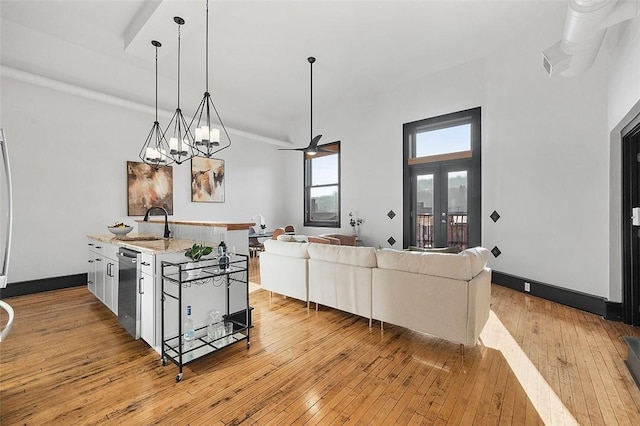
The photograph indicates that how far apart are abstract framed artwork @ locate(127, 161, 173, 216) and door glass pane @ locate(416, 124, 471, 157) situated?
535cm

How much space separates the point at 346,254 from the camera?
11.1 ft

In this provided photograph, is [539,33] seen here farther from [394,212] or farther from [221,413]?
[221,413]

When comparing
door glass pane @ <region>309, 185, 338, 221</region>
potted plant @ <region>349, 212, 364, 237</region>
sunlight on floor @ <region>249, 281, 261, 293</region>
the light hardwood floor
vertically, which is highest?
door glass pane @ <region>309, 185, 338, 221</region>

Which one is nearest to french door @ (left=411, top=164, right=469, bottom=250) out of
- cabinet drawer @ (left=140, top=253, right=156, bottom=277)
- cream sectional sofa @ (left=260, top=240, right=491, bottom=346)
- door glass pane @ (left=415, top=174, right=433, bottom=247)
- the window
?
door glass pane @ (left=415, top=174, right=433, bottom=247)

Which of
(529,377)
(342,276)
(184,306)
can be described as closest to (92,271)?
(184,306)

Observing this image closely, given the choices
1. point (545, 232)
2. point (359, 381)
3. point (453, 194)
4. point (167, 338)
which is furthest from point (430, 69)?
point (167, 338)

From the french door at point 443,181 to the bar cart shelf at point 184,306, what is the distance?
14.5 feet

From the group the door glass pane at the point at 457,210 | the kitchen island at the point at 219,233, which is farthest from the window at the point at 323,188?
the kitchen island at the point at 219,233

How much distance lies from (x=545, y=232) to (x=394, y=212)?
9.30ft

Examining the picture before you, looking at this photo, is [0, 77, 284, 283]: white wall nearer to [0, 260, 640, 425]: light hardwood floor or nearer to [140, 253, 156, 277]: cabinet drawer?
[0, 260, 640, 425]: light hardwood floor

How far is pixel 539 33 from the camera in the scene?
434 centimetres

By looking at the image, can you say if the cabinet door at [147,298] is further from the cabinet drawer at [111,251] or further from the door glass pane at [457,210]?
the door glass pane at [457,210]

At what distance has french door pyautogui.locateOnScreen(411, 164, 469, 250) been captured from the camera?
572 cm

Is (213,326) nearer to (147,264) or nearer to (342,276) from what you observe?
(147,264)
